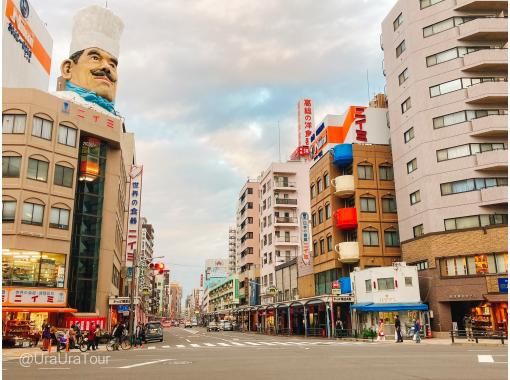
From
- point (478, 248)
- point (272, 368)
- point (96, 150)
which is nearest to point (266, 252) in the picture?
point (96, 150)

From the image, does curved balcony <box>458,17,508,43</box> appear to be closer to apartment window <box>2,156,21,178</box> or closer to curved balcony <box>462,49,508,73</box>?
curved balcony <box>462,49,508,73</box>

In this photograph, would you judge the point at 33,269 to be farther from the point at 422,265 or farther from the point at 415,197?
the point at 415,197

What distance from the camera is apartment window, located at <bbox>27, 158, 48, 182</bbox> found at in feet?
127

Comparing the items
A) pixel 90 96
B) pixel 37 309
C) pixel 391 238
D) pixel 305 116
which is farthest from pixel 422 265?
pixel 90 96

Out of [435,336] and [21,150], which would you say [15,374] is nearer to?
[21,150]

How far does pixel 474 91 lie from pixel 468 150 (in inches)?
206

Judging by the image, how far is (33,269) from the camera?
37.8 meters

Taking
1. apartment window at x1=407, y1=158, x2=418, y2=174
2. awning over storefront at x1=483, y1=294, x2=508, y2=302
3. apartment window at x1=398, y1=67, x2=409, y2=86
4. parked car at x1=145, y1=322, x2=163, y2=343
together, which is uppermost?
apartment window at x1=398, y1=67, x2=409, y2=86

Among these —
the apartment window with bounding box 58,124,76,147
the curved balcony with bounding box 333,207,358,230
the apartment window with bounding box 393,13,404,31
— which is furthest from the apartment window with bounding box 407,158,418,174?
the apartment window with bounding box 58,124,76,147

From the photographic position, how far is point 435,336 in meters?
37.8

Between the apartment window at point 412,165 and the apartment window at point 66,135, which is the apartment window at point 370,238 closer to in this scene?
the apartment window at point 412,165

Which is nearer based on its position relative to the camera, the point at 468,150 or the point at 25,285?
the point at 25,285

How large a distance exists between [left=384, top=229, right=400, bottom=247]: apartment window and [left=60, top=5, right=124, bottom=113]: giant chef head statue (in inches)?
1412

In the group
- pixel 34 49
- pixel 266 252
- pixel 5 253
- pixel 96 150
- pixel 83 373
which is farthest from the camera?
pixel 266 252
